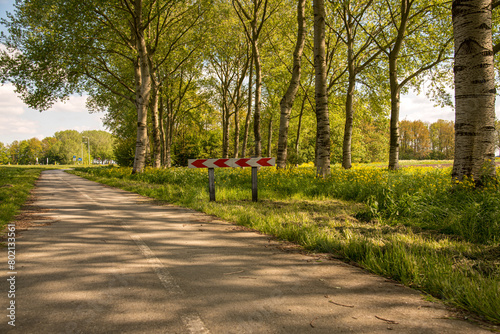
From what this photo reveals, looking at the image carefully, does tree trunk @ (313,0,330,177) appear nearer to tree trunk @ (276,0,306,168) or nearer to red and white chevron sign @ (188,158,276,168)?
tree trunk @ (276,0,306,168)

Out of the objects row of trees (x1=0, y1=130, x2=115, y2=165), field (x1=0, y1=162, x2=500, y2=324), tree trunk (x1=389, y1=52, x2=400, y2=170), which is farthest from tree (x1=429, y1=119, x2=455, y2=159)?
row of trees (x1=0, y1=130, x2=115, y2=165)

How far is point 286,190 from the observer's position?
9828 mm

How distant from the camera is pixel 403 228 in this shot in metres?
5.14

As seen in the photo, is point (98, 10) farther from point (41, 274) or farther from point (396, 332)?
point (396, 332)

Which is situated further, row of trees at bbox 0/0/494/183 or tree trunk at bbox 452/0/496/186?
row of trees at bbox 0/0/494/183

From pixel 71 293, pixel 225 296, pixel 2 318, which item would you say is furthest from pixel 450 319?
pixel 2 318

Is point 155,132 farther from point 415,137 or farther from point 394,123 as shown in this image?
point 415,137

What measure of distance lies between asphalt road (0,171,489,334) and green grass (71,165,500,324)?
1.08 ft

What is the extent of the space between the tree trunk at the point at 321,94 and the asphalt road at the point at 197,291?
21.9ft

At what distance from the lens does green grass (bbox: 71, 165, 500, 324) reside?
3.00 metres

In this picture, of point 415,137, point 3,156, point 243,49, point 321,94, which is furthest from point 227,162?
point 3,156

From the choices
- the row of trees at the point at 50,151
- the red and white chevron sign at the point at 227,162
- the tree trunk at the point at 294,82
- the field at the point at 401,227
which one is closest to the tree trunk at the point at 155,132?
the tree trunk at the point at 294,82

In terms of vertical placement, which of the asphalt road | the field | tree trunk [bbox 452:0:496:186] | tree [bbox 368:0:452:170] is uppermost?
tree [bbox 368:0:452:170]

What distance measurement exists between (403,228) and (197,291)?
3.99 meters
